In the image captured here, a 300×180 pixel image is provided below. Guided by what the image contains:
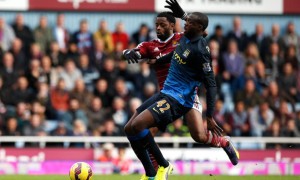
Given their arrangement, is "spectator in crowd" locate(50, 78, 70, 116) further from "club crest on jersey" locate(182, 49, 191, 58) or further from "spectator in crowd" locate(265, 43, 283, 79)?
"club crest on jersey" locate(182, 49, 191, 58)

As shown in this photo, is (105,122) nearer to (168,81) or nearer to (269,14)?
(269,14)

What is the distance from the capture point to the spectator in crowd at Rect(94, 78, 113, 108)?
68.8 feet

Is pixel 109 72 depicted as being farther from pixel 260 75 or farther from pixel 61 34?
pixel 260 75

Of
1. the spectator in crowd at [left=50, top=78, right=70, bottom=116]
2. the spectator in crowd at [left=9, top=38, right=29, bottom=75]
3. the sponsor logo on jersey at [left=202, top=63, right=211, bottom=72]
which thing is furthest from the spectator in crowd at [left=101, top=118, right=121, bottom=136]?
the sponsor logo on jersey at [left=202, top=63, right=211, bottom=72]

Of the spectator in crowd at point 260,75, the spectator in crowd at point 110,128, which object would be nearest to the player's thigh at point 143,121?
the spectator in crowd at point 110,128

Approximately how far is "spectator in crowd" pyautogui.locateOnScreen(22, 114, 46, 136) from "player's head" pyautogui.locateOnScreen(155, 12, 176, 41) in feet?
21.8

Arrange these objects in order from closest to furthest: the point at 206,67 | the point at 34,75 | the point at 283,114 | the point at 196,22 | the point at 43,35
A: the point at 206,67 < the point at 196,22 < the point at 34,75 < the point at 283,114 < the point at 43,35

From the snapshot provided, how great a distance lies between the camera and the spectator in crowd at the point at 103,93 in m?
21.0

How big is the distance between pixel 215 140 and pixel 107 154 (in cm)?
620

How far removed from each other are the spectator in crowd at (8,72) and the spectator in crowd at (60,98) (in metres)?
0.90

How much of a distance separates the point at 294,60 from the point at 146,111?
11002 mm

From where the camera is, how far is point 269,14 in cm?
2375

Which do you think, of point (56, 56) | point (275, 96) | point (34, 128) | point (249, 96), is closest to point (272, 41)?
point (275, 96)

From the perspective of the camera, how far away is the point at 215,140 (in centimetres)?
1370
